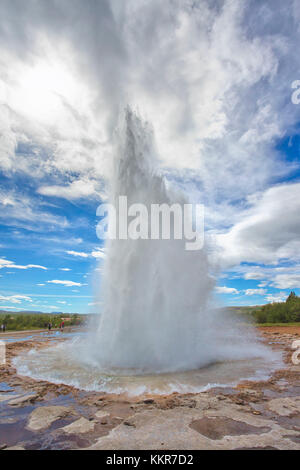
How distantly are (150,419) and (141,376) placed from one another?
4.43 metres

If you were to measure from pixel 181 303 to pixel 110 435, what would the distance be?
9.17 metres

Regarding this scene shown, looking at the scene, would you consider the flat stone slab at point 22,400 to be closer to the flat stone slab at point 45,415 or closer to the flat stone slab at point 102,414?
the flat stone slab at point 45,415

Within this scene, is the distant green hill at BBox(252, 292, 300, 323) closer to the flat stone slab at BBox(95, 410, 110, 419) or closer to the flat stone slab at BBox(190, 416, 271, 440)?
the flat stone slab at BBox(190, 416, 271, 440)

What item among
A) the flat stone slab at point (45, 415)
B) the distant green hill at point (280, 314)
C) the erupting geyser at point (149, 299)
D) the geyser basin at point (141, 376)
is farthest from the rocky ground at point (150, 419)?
the distant green hill at point (280, 314)

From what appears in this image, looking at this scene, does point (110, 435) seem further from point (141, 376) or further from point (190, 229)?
point (190, 229)

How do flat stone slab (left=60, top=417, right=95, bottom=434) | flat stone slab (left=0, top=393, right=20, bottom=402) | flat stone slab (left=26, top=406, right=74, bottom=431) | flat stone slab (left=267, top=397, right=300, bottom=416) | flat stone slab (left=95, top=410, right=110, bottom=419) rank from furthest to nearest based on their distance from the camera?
flat stone slab (left=0, top=393, right=20, bottom=402) < flat stone slab (left=267, top=397, right=300, bottom=416) < flat stone slab (left=95, top=410, right=110, bottom=419) < flat stone slab (left=26, top=406, right=74, bottom=431) < flat stone slab (left=60, top=417, right=95, bottom=434)

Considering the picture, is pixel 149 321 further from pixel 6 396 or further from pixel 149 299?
pixel 6 396

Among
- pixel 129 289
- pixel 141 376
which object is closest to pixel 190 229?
pixel 129 289

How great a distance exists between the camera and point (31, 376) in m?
10.5

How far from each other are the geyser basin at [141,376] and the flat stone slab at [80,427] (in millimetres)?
2538

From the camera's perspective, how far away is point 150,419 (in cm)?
594

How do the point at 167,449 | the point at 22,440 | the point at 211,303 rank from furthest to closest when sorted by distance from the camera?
the point at 211,303 → the point at 22,440 → the point at 167,449

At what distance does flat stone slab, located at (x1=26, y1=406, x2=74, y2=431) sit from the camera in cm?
567

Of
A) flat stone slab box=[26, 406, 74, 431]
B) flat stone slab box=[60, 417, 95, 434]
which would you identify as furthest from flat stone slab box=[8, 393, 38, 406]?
flat stone slab box=[60, 417, 95, 434]
